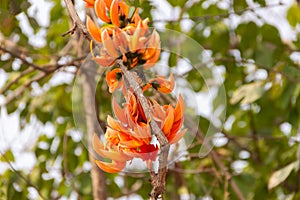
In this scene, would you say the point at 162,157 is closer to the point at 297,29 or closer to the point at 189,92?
the point at 189,92

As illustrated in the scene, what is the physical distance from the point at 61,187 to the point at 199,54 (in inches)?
31.3

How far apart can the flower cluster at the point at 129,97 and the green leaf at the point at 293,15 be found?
113cm

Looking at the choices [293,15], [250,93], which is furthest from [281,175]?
[293,15]

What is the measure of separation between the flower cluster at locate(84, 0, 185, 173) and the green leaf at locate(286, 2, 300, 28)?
113 cm

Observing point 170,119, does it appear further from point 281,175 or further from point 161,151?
point 281,175

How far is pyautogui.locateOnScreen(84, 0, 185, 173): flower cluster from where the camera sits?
0.66m

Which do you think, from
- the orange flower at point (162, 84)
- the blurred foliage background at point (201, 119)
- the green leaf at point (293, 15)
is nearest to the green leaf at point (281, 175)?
the blurred foliage background at point (201, 119)

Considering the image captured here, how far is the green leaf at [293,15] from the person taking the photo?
1.81m

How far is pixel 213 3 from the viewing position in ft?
5.64

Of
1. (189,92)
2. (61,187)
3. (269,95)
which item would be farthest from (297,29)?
(189,92)

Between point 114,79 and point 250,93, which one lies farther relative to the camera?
point 250,93

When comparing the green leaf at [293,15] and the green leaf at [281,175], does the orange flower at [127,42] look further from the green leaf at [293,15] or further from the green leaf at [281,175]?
the green leaf at [293,15]

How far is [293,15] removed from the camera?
72.0 inches

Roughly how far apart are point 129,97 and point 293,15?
126cm
